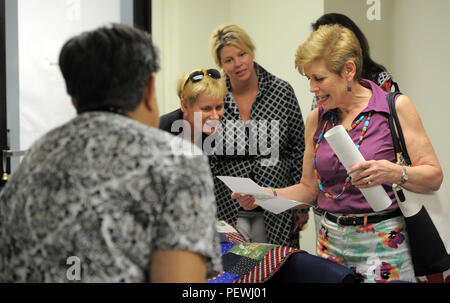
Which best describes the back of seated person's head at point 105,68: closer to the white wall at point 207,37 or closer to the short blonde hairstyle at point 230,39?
the short blonde hairstyle at point 230,39

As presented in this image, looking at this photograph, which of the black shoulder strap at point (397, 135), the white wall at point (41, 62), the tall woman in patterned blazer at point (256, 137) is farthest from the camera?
the white wall at point (41, 62)

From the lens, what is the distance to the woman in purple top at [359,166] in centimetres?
169

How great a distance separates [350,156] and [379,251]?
0.35 meters

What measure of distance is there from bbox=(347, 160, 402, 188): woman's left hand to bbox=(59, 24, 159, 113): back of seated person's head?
892 mm

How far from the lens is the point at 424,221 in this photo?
65.8 inches

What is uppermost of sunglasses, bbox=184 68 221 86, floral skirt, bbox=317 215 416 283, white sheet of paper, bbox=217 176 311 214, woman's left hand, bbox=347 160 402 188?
sunglasses, bbox=184 68 221 86

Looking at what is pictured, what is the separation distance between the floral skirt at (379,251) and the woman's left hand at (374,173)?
0.17m

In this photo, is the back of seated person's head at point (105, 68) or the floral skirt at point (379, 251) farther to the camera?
the floral skirt at point (379, 251)

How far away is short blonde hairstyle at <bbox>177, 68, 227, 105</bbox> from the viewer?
2311 mm

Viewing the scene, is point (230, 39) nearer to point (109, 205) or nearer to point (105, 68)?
point (105, 68)

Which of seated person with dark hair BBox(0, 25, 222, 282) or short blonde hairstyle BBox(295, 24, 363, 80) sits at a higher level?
short blonde hairstyle BBox(295, 24, 363, 80)

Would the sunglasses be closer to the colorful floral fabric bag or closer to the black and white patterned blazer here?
the colorful floral fabric bag

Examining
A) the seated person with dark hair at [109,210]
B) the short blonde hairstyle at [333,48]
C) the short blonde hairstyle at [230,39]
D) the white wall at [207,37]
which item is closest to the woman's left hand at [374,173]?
the short blonde hairstyle at [333,48]

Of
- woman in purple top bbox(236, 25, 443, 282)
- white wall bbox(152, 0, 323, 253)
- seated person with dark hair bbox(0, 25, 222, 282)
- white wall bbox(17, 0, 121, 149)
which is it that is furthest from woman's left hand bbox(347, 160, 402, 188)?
white wall bbox(17, 0, 121, 149)
